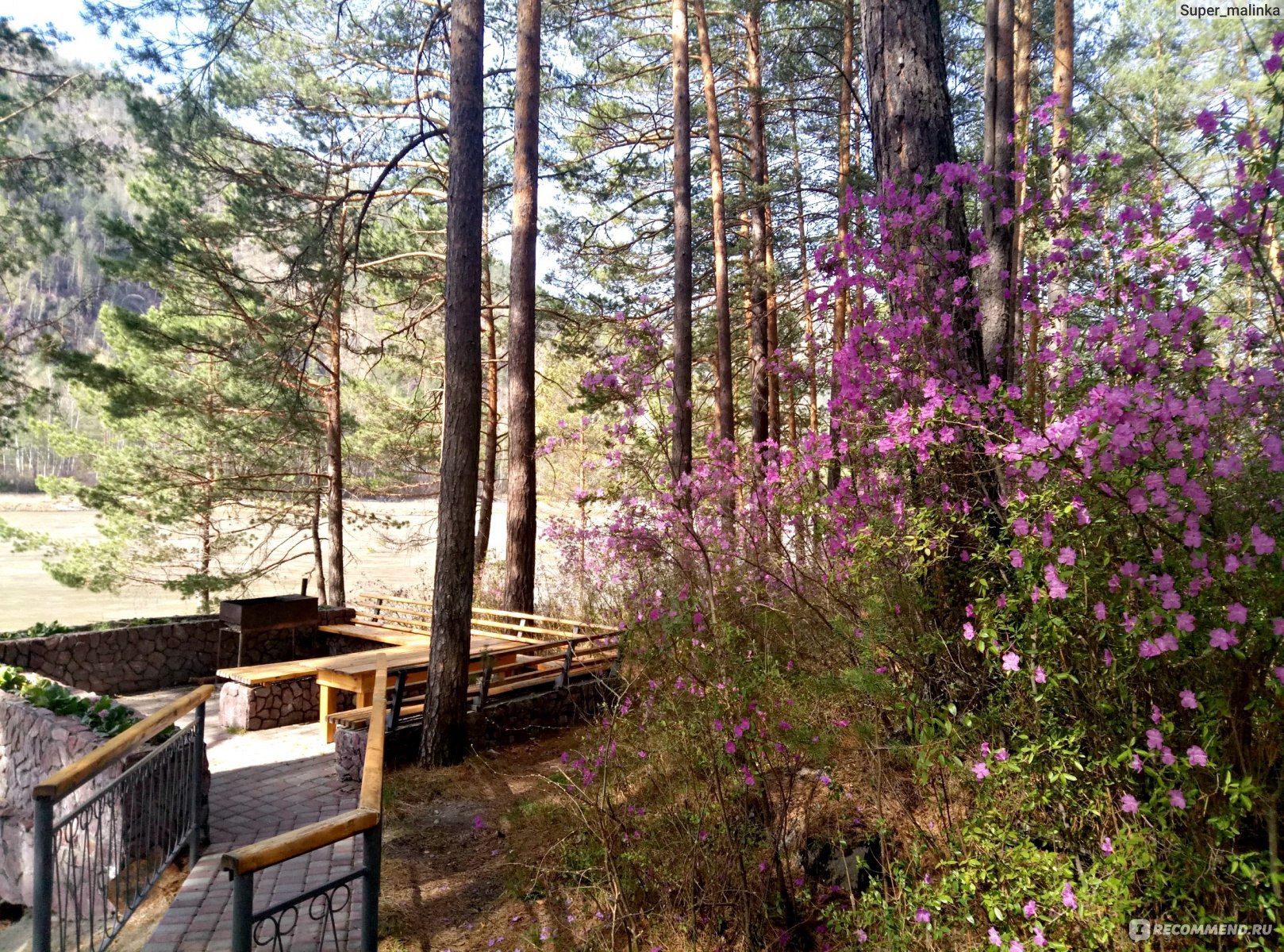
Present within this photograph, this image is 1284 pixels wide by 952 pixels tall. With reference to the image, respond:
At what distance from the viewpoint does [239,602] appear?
26.7 feet

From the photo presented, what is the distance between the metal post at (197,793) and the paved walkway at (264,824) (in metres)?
0.08

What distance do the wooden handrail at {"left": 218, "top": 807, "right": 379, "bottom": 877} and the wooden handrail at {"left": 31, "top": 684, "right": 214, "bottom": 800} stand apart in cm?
117

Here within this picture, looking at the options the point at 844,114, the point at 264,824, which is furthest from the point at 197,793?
the point at 844,114

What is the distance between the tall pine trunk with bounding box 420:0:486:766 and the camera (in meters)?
5.78

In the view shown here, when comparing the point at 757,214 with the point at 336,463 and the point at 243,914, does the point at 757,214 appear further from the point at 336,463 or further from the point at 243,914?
the point at 243,914

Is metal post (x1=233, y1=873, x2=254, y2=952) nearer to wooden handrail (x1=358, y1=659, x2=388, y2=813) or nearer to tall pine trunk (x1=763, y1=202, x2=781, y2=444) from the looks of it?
wooden handrail (x1=358, y1=659, x2=388, y2=813)

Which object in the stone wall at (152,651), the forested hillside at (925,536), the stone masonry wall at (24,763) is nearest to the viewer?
the forested hillside at (925,536)

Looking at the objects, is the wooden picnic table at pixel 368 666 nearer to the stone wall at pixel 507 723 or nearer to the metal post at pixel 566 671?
the metal post at pixel 566 671

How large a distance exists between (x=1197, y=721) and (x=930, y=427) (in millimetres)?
1123

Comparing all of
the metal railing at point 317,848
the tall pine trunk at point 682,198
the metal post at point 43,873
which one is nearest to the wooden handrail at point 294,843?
the metal railing at point 317,848

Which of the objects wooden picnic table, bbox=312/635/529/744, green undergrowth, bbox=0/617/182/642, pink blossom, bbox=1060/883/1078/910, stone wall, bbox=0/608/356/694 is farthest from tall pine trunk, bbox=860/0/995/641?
green undergrowth, bbox=0/617/182/642

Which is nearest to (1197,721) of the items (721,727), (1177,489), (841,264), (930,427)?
(1177,489)

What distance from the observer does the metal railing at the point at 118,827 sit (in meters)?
2.79

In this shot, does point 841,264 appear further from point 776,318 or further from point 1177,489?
point 776,318
